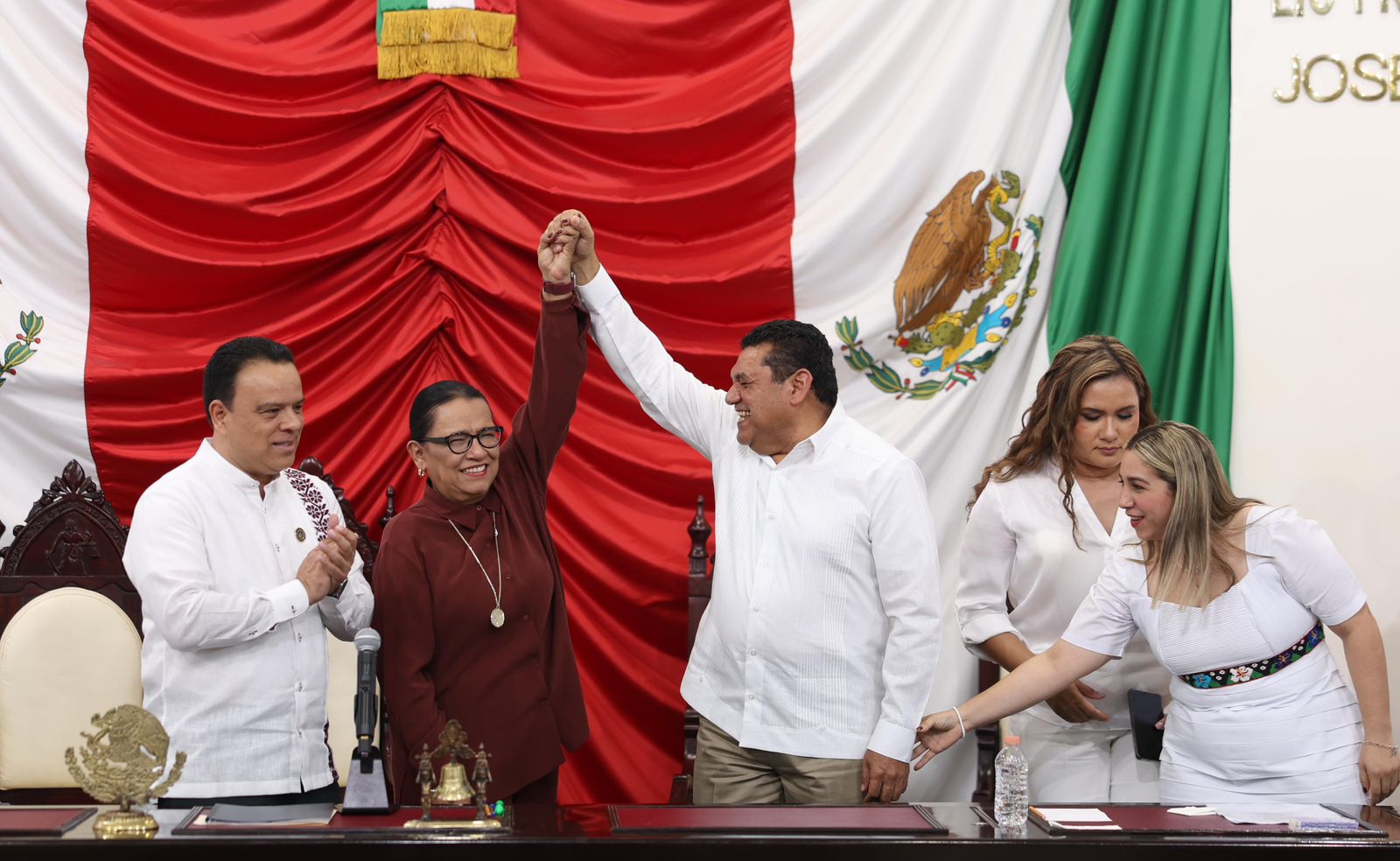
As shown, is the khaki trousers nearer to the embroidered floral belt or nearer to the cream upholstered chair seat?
the embroidered floral belt

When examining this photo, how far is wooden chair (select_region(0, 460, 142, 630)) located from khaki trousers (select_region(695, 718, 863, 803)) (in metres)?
1.78

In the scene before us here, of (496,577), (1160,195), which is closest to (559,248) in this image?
(496,577)

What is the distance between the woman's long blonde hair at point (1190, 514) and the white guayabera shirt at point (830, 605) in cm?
46

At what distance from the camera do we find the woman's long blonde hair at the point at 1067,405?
3.13 metres

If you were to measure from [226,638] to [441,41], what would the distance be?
2123 millimetres

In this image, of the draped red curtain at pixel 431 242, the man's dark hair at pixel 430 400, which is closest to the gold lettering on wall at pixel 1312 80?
the draped red curtain at pixel 431 242

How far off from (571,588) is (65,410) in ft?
5.16

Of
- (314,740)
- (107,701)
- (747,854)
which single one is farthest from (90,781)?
(107,701)

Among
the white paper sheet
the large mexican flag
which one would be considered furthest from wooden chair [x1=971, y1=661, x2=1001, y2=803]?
the white paper sheet

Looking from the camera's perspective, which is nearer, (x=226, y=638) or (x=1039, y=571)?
(x=226, y=638)

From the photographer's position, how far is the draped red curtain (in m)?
3.96

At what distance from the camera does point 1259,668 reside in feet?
8.56

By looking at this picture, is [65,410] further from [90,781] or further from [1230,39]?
[1230,39]

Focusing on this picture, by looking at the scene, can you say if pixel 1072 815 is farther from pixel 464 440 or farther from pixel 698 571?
pixel 698 571
